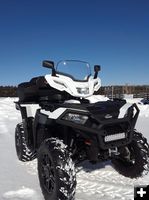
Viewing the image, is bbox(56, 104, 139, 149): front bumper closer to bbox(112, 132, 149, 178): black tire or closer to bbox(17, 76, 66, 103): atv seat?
bbox(112, 132, 149, 178): black tire

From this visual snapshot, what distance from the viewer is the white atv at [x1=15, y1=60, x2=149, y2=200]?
14.1ft

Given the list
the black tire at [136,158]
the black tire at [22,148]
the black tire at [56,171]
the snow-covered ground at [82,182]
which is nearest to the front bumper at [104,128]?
the black tire at [56,171]

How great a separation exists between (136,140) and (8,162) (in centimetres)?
294

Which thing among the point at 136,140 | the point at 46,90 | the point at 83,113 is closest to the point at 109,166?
the point at 136,140

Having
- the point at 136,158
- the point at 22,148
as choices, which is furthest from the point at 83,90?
the point at 22,148

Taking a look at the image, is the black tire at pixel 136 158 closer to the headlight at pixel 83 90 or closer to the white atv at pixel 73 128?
the white atv at pixel 73 128

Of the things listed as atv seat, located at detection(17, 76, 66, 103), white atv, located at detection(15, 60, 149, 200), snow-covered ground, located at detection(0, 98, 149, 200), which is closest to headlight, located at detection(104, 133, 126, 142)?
white atv, located at detection(15, 60, 149, 200)

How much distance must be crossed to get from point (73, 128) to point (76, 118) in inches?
8.5

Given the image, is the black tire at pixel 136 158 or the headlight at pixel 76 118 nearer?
the headlight at pixel 76 118

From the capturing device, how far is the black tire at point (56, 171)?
400cm

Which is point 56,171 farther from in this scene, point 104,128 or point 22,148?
point 22,148

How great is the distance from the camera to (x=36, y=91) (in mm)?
5980

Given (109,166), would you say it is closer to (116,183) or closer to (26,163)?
(116,183)

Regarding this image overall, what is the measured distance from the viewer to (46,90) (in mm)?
5879
